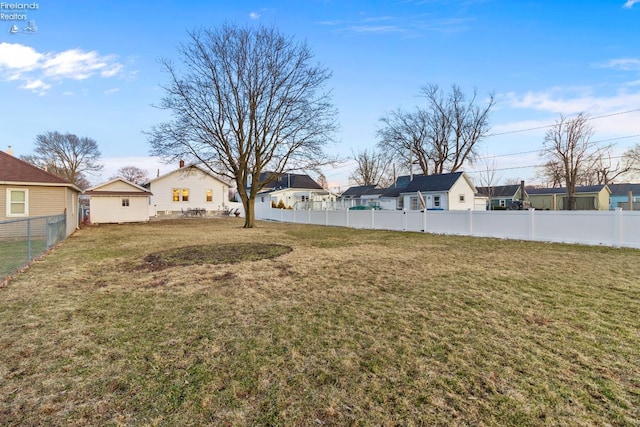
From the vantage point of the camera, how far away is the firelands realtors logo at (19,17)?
34.5 feet

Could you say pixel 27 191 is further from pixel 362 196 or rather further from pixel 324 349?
pixel 362 196

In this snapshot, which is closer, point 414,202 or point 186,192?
point 414,202

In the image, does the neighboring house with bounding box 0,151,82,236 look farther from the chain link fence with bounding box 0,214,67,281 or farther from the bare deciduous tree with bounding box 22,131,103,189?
the bare deciduous tree with bounding box 22,131,103,189

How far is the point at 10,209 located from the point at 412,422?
18531 millimetres

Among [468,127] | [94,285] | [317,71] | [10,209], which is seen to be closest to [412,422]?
[94,285]

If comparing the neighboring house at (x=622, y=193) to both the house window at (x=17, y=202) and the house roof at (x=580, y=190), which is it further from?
the house window at (x=17, y=202)

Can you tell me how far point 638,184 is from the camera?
44406 mm

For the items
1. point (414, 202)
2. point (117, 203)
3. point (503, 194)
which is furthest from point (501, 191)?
point (117, 203)

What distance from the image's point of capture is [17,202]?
45.2 feet

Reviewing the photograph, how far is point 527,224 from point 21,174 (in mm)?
21180

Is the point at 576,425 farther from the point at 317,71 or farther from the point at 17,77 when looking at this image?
the point at 317,71

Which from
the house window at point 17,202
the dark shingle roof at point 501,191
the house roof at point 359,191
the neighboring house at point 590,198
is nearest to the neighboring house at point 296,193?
the house roof at point 359,191

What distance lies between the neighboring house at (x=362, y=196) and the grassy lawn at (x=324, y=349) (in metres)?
28.9

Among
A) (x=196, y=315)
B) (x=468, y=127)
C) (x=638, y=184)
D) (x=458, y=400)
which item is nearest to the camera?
(x=458, y=400)
